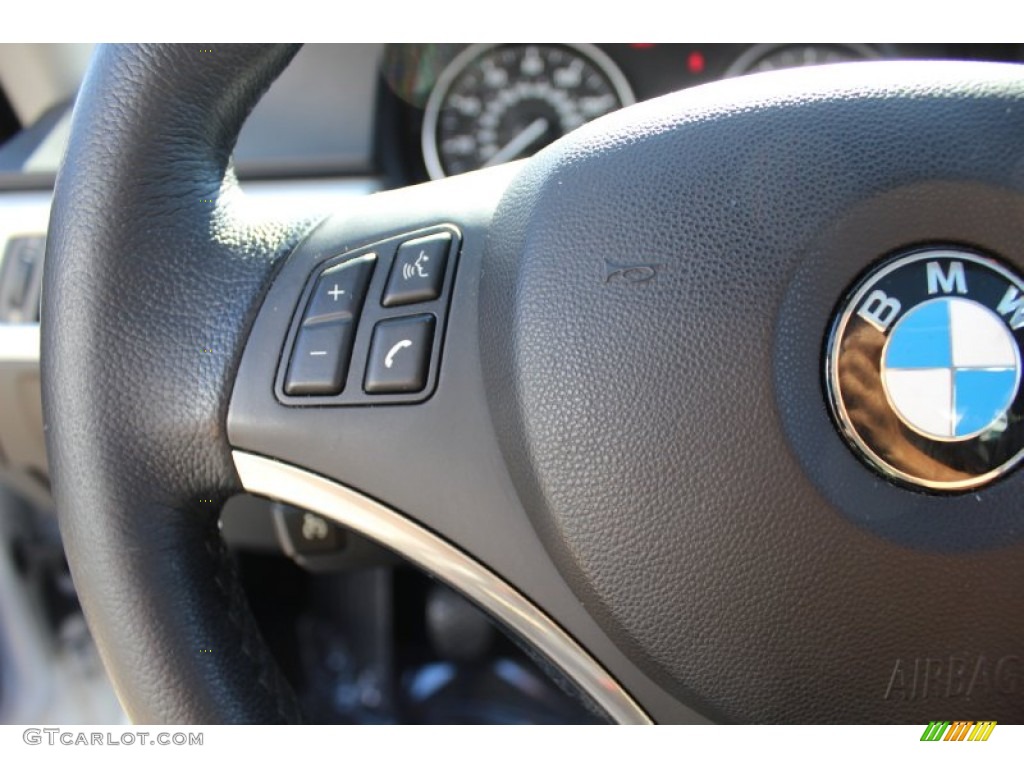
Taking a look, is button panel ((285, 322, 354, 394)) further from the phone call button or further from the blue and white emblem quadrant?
the blue and white emblem quadrant

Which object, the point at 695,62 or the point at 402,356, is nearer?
the point at 402,356

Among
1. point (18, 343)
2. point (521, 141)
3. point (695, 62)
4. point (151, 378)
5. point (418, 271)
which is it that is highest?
point (695, 62)

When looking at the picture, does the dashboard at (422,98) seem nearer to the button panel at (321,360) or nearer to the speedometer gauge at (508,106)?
the speedometer gauge at (508,106)

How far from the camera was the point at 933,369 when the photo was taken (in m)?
0.59

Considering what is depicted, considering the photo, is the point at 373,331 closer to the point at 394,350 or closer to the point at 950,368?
the point at 394,350

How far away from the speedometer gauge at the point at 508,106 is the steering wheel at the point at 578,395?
25.5 inches

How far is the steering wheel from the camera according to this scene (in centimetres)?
62

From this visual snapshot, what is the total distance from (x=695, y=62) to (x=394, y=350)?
84cm

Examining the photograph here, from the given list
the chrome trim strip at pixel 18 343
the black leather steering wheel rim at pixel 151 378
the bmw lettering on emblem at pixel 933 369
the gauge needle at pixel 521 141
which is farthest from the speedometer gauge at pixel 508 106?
the bmw lettering on emblem at pixel 933 369

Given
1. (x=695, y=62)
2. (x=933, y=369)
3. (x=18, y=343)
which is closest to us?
(x=933, y=369)

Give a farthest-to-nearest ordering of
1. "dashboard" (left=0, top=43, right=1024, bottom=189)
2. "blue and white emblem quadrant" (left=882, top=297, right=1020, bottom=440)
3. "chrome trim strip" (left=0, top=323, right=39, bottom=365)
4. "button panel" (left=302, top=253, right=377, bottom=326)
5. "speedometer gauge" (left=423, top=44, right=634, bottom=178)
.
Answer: "speedometer gauge" (left=423, top=44, right=634, bottom=178) < "dashboard" (left=0, top=43, right=1024, bottom=189) < "chrome trim strip" (left=0, top=323, right=39, bottom=365) < "button panel" (left=302, top=253, right=377, bottom=326) < "blue and white emblem quadrant" (left=882, top=297, right=1020, bottom=440)

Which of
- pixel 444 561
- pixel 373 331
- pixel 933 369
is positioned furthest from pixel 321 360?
pixel 933 369

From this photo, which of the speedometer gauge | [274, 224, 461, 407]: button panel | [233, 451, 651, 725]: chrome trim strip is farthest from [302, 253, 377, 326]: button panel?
the speedometer gauge
